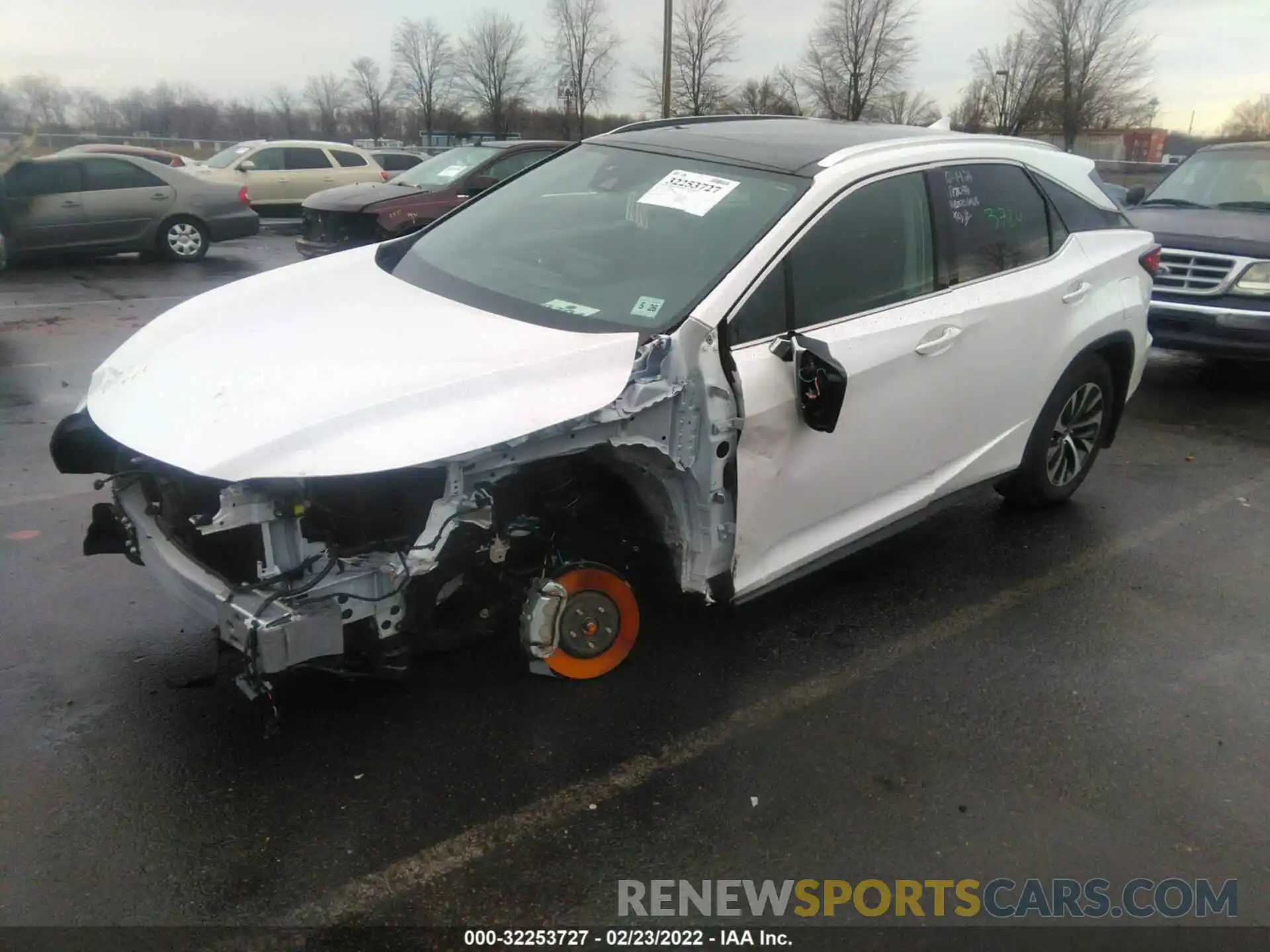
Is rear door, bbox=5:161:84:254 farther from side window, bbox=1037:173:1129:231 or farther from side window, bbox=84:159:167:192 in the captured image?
side window, bbox=1037:173:1129:231

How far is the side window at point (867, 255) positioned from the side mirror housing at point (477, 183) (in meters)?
8.85

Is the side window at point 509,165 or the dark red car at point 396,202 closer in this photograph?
the dark red car at point 396,202

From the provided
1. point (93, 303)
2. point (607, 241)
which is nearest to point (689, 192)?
point (607, 241)

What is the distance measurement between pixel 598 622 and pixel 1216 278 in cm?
640

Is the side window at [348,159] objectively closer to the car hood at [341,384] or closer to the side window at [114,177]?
the side window at [114,177]

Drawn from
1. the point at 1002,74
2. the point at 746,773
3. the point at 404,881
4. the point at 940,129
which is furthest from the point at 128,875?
the point at 1002,74

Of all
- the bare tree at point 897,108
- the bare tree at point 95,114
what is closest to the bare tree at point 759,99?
the bare tree at point 897,108

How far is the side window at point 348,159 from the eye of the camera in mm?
18656

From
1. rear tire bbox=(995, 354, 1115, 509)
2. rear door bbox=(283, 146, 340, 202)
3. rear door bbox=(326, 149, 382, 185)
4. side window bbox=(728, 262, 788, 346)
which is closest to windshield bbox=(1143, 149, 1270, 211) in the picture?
rear tire bbox=(995, 354, 1115, 509)

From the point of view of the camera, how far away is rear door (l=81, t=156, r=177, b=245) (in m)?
12.7

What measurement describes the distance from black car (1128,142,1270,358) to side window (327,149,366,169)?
14449 millimetres

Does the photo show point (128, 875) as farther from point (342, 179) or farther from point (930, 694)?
point (342, 179)

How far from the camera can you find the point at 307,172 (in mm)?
18547

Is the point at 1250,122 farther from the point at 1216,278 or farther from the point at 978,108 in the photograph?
the point at 1216,278
